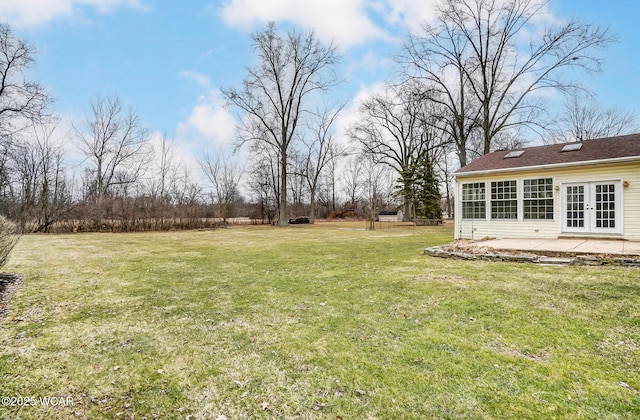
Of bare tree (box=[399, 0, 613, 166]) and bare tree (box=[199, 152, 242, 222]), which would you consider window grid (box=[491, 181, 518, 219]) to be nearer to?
bare tree (box=[399, 0, 613, 166])

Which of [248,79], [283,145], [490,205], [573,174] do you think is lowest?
[490,205]

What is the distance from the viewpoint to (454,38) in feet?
65.7

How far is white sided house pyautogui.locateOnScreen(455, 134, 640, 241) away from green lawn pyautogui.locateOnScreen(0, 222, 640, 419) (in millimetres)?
4587

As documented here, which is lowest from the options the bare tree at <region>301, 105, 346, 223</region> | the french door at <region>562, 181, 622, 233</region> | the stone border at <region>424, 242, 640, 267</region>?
the stone border at <region>424, 242, 640, 267</region>

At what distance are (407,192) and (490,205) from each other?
600 inches

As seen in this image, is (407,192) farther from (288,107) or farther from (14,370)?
(14,370)

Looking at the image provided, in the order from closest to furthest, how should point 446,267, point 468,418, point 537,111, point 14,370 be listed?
1. point 468,418
2. point 14,370
3. point 446,267
4. point 537,111

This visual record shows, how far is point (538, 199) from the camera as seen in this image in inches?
415

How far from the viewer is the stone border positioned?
6.31m

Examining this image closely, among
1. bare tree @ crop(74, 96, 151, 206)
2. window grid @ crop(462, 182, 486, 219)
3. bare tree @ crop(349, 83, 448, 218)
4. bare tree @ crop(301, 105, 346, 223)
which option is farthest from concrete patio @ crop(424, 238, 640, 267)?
bare tree @ crop(74, 96, 151, 206)

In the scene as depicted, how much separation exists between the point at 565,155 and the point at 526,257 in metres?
5.68

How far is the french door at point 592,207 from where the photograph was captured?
9.21 metres

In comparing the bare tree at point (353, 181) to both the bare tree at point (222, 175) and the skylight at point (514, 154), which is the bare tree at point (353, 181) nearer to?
the bare tree at point (222, 175)

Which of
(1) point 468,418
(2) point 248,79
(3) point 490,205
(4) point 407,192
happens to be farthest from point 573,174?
(2) point 248,79
